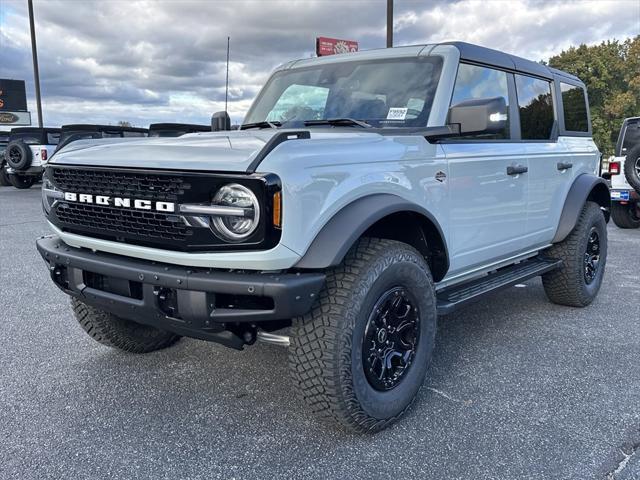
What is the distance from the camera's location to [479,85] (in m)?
3.54

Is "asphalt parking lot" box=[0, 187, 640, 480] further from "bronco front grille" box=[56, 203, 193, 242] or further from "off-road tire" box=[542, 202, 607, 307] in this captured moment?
"bronco front grille" box=[56, 203, 193, 242]

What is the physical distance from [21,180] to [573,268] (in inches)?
624

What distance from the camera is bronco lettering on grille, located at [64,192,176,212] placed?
233 centimetres

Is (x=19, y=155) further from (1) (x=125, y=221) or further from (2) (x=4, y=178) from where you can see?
(1) (x=125, y=221)

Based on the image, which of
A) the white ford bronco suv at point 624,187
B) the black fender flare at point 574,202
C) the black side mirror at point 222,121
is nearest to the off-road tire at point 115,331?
the black side mirror at point 222,121

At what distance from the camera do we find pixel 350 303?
2.39 m

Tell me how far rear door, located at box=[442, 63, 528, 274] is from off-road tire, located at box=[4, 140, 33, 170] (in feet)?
45.6

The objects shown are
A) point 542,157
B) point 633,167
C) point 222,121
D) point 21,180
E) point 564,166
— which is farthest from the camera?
point 21,180

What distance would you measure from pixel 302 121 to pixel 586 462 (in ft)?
7.68

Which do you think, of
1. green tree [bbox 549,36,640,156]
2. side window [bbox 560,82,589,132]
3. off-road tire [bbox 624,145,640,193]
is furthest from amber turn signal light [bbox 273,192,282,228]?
green tree [bbox 549,36,640,156]

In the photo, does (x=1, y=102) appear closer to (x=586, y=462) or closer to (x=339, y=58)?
(x=339, y=58)

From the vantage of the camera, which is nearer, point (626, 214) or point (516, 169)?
point (516, 169)

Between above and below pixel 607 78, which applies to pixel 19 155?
below

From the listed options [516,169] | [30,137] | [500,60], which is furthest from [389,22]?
[516,169]
